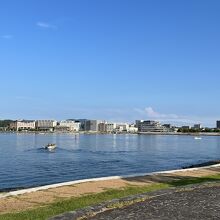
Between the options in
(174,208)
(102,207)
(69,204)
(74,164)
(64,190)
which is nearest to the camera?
(102,207)

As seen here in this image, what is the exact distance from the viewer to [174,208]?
15219 millimetres

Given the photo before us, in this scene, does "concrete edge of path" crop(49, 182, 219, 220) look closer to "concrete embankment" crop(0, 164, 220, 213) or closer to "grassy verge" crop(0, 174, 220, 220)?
"grassy verge" crop(0, 174, 220, 220)

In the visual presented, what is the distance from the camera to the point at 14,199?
1844cm

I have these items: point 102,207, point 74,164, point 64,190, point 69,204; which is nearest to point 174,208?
point 102,207

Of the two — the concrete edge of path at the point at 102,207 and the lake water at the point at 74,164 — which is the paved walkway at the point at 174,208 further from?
the lake water at the point at 74,164

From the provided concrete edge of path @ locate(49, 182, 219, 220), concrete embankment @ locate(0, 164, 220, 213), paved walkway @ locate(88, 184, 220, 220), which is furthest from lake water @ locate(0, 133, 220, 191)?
paved walkway @ locate(88, 184, 220, 220)

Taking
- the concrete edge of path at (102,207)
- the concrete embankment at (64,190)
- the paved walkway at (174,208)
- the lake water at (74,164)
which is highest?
the concrete edge of path at (102,207)

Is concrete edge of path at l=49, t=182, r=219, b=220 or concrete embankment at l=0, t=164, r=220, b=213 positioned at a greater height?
concrete edge of path at l=49, t=182, r=219, b=220

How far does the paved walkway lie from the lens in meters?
13.7

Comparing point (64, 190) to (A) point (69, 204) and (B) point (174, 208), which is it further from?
(B) point (174, 208)

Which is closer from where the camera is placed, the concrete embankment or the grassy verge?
the grassy verge

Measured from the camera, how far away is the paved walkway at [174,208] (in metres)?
13.7

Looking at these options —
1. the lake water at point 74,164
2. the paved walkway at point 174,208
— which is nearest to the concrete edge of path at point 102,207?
the paved walkway at point 174,208

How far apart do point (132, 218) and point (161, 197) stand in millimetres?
4589
